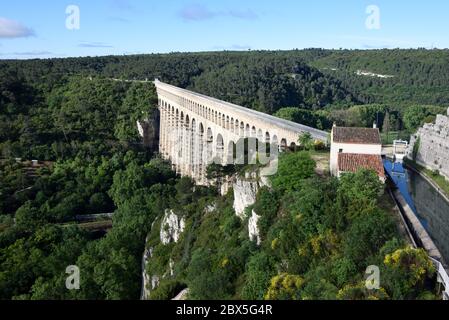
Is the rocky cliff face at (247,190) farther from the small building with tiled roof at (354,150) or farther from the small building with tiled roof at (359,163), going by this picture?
the small building with tiled roof at (359,163)

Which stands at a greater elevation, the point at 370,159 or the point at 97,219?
the point at 370,159

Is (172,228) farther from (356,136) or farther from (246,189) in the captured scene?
(356,136)

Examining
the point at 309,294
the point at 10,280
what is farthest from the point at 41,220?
the point at 309,294

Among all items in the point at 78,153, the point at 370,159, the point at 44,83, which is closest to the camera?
the point at 370,159

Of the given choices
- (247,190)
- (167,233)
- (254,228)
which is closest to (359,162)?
(254,228)

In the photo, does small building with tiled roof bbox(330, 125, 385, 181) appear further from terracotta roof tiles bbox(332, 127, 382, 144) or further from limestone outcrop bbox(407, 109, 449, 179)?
limestone outcrop bbox(407, 109, 449, 179)

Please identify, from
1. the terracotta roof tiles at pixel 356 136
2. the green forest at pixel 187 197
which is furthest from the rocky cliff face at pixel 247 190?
the terracotta roof tiles at pixel 356 136
